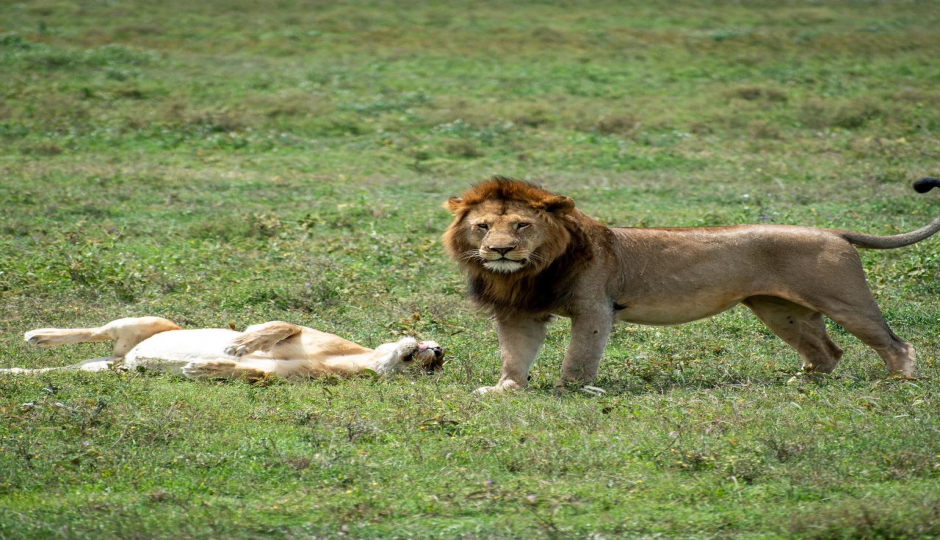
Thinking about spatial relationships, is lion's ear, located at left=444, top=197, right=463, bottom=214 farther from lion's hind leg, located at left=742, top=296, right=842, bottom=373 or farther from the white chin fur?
lion's hind leg, located at left=742, top=296, right=842, bottom=373

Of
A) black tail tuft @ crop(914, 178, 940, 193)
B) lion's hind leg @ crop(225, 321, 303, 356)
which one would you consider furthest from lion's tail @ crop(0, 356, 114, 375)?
black tail tuft @ crop(914, 178, 940, 193)

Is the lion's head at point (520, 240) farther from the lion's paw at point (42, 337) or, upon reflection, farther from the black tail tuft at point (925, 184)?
the lion's paw at point (42, 337)

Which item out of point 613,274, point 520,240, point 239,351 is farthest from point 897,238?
point 239,351

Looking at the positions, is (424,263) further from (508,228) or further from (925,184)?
(925,184)

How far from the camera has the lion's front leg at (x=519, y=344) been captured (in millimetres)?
6797

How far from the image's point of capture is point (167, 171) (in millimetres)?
14492

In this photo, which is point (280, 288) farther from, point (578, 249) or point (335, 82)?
point (335, 82)

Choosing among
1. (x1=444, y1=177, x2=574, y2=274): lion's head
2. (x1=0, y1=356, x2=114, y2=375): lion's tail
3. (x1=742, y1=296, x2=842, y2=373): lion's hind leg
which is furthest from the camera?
(x1=742, y1=296, x2=842, y2=373): lion's hind leg

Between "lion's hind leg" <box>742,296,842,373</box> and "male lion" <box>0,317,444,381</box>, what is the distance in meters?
2.17

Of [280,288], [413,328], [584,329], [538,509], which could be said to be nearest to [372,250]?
[280,288]

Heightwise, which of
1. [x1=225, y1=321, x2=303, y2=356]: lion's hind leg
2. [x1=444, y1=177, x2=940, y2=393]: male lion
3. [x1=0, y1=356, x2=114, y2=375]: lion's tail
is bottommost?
[x1=0, y1=356, x2=114, y2=375]: lion's tail

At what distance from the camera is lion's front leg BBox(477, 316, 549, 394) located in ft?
22.3

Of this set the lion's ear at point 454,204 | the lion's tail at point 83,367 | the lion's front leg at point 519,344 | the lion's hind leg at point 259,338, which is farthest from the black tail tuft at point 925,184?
the lion's tail at point 83,367

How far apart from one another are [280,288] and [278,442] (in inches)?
147
